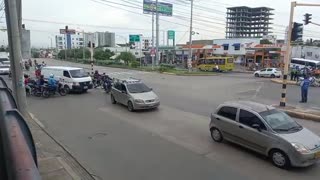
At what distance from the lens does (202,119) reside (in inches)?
599

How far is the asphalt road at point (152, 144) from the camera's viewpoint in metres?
8.77

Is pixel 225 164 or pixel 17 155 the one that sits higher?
pixel 17 155

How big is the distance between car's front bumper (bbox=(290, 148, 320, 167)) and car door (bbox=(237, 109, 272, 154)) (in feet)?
2.89

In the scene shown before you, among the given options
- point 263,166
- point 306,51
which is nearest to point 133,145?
point 263,166

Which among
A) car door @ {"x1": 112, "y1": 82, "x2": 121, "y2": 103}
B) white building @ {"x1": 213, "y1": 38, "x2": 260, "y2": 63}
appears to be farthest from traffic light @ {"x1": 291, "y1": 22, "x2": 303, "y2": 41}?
white building @ {"x1": 213, "y1": 38, "x2": 260, "y2": 63}

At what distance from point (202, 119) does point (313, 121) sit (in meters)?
4.83

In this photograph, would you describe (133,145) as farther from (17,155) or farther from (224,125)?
(17,155)

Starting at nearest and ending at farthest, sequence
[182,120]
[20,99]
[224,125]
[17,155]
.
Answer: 1. [17,155]
2. [224,125]
3. [20,99]
4. [182,120]

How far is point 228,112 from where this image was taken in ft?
36.7

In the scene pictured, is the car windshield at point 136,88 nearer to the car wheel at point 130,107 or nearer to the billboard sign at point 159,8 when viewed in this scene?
the car wheel at point 130,107

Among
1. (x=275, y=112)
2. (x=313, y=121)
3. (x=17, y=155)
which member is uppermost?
(x=17, y=155)

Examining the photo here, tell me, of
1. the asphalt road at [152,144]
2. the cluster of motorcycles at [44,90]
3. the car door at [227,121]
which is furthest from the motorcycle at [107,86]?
the car door at [227,121]

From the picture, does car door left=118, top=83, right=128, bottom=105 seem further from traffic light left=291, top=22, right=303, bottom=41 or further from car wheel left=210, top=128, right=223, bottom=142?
traffic light left=291, top=22, right=303, bottom=41

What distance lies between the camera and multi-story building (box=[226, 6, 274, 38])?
121188 mm
